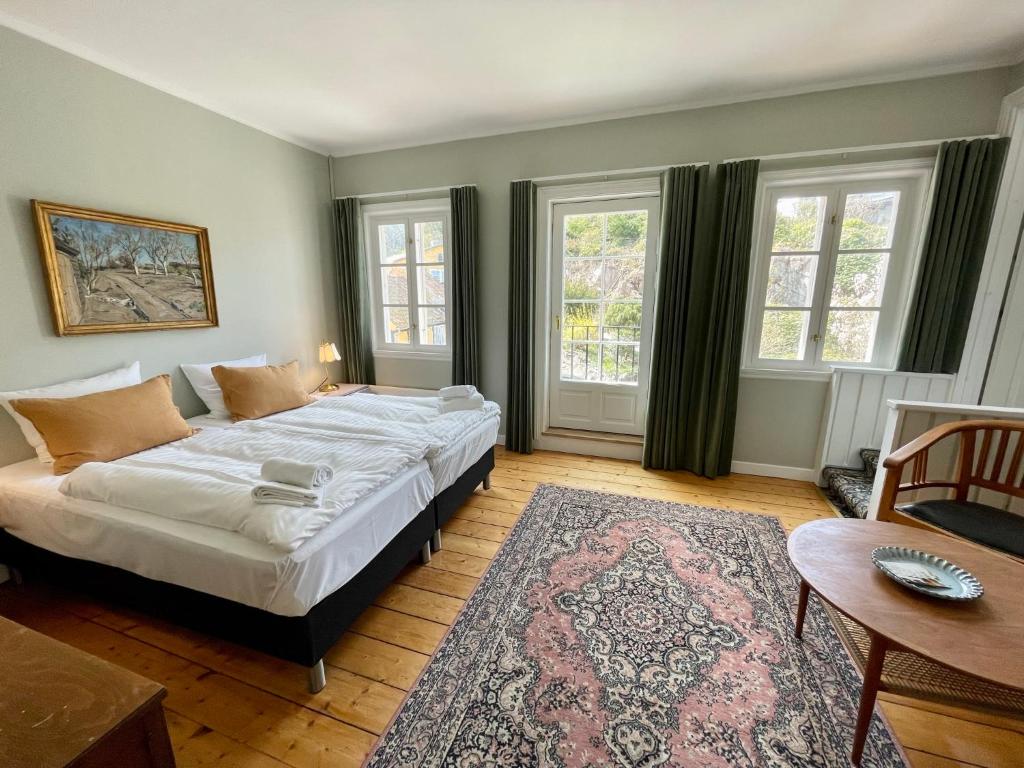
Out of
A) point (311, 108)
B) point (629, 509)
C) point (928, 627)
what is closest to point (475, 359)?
point (629, 509)

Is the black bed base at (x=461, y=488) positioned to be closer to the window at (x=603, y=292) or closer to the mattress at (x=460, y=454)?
the mattress at (x=460, y=454)

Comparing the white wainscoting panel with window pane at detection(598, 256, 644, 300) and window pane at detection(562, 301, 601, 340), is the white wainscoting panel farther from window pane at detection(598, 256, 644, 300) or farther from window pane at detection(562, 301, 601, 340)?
window pane at detection(562, 301, 601, 340)

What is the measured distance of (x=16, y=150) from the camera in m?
1.98

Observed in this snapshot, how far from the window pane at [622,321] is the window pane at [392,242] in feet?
6.52

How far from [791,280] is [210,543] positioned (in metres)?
3.65

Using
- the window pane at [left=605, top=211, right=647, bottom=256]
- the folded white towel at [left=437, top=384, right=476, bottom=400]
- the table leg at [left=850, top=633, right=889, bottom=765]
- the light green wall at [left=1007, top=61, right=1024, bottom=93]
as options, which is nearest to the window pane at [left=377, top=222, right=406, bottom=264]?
the folded white towel at [left=437, top=384, right=476, bottom=400]

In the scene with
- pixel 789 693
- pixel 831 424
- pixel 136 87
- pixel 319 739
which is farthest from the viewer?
pixel 831 424

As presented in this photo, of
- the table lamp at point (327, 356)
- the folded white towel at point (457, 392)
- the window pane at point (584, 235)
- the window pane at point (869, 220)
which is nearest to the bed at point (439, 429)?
the folded white towel at point (457, 392)

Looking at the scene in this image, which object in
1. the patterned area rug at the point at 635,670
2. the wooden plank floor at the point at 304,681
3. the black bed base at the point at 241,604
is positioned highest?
the black bed base at the point at 241,604

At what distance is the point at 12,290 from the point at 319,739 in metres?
2.54

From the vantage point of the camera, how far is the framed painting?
2.13 metres

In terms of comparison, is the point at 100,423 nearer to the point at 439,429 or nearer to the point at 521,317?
the point at 439,429

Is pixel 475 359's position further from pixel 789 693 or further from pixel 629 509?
pixel 789 693

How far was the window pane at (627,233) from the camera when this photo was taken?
126 inches
